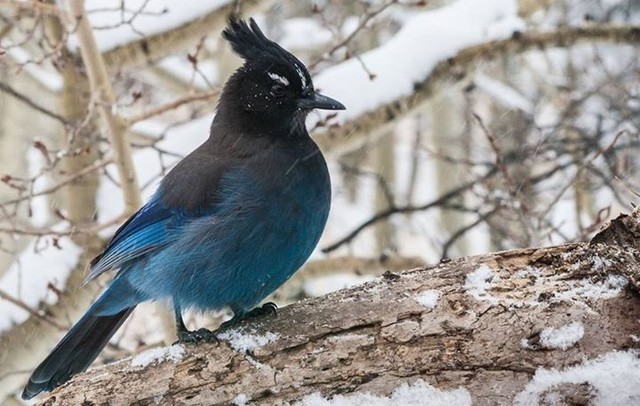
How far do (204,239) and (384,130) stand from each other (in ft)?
8.55

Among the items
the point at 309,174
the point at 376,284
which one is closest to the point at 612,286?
the point at 376,284

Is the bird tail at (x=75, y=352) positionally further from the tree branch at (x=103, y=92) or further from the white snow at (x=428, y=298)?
the white snow at (x=428, y=298)

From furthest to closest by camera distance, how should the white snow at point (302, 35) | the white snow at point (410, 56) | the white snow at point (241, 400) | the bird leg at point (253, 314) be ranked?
1. the white snow at point (302, 35)
2. the white snow at point (410, 56)
3. the bird leg at point (253, 314)
4. the white snow at point (241, 400)

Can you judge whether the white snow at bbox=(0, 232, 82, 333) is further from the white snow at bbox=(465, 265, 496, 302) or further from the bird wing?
the white snow at bbox=(465, 265, 496, 302)

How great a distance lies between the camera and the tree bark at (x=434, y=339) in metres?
2.79

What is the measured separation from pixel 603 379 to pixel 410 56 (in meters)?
3.72

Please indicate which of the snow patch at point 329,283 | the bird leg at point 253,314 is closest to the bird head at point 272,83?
the bird leg at point 253,314

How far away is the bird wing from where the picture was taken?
3.88 metres

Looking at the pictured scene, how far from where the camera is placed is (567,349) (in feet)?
9.05

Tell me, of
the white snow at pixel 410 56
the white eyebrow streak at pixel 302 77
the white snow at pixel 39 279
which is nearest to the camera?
the white eyebrow streak at pixel 302 77

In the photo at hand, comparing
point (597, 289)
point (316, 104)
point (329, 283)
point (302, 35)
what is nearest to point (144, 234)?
point (316, 104)

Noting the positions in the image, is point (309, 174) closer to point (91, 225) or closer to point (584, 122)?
point (91, 225)

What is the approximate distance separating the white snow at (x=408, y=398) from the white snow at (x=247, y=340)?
306mm

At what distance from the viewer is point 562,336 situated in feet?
9.14
